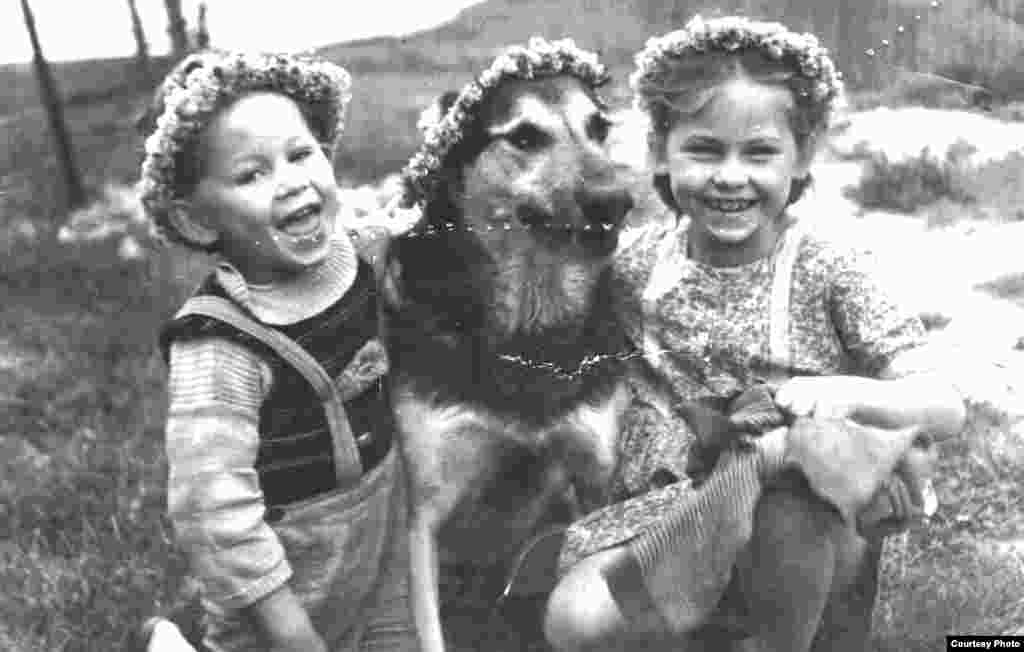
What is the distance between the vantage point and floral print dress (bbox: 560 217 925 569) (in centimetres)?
287


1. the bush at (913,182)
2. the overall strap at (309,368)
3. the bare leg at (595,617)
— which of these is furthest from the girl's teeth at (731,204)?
the overall strap at (309,368)

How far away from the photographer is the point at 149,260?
3240 millimetres

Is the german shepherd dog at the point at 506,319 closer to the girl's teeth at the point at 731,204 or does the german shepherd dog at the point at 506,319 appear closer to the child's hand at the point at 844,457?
the girl's teeth at the point at 731,204

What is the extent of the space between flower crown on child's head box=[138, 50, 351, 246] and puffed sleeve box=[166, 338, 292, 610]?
0.35 m

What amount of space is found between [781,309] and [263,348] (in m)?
1.30

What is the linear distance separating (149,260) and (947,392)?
218 cm

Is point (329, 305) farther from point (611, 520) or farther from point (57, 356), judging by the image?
point (57, 356)

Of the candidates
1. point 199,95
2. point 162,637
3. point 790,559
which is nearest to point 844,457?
point 790,559

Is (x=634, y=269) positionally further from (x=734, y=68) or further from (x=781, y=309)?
(x=734, y=68)

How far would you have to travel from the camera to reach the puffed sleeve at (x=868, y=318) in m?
2.85

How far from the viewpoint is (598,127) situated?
2.95 metres

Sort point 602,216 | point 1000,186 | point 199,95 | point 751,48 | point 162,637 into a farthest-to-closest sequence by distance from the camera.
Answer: point 1000,186
point 162,637
point 602,216
point 751,48
point 199,95

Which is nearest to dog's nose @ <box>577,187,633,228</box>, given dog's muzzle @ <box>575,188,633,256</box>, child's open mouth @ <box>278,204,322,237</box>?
dog's muzzle @ <box>575,188,633,256</box>

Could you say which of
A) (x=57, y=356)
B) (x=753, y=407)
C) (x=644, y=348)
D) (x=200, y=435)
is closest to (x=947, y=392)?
(x=753, y=407)
